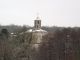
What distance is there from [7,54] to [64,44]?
19857 millimetres

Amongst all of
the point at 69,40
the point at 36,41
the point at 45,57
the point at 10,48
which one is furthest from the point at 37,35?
the point at 10,48

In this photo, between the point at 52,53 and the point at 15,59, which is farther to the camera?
the point at 52,53

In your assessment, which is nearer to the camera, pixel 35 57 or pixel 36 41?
pixel 35 57

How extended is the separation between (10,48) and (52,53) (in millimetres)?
17275

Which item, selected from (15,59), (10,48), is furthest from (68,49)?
(10,48)

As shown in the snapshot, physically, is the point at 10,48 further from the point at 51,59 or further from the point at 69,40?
the point at 69,40

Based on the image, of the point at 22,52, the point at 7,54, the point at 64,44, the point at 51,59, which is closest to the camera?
the point at 7,54

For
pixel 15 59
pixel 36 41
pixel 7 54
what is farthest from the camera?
pixel 36 41

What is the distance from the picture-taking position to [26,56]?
1574 inches

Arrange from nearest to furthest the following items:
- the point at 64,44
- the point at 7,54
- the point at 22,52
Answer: the point at 7,54 < the point at 22,52 < the point at 64,44

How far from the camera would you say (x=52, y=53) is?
48.4 m

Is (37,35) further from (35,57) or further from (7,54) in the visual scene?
(7,54)

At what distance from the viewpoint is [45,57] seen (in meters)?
46.7

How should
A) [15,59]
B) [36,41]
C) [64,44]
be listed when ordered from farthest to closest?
1. [36,41]
2. [64,44]
3. [15,59]
